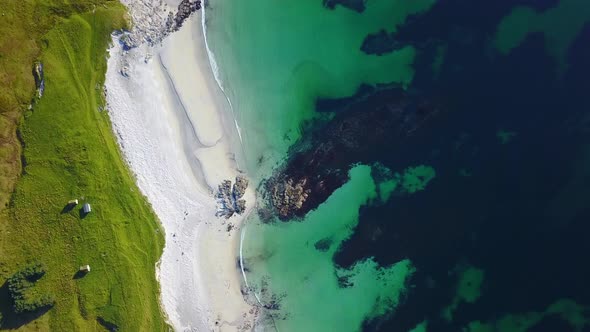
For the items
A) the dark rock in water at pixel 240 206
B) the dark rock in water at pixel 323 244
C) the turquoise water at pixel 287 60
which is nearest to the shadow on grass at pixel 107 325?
the dark rock in water at pixel 240 206

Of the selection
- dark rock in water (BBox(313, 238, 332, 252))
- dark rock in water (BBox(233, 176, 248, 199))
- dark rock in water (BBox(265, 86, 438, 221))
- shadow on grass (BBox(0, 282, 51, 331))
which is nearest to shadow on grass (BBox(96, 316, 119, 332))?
shadow on grass (BBox(0, 282, 51, 331))

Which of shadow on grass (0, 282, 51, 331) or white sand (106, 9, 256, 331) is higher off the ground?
white sand (106, 9, 256, 331)

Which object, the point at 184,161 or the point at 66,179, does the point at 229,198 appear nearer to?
the point at 184,161

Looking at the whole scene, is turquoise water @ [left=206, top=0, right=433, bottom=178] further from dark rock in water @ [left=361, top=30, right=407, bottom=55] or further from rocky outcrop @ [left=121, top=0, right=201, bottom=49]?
rocky outcrop @ [left=121, top=0, right=201, bottom=49]

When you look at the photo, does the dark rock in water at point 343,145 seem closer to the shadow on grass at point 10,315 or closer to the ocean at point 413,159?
the ocean at point 413,159

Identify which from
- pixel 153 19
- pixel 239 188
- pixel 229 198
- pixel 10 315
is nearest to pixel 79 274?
pixel 10 315
